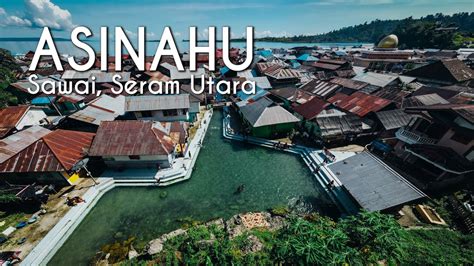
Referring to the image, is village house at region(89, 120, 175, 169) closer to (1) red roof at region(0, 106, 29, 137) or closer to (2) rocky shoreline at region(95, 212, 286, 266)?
(2) rocky shoreline at region(95, 212, 286, 266)

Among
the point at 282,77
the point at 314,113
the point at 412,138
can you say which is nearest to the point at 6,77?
the point at 282,77

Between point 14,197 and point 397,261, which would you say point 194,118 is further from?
point 397,261

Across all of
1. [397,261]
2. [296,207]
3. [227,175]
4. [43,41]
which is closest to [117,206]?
[227,175]

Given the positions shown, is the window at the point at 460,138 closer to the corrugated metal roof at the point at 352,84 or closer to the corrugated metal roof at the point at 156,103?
the corrugated metal roof at the point at 352,84

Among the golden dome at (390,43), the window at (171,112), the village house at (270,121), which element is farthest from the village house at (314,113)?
the golden dome at (390,43)

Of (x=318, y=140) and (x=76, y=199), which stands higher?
(x=318, y=140)
